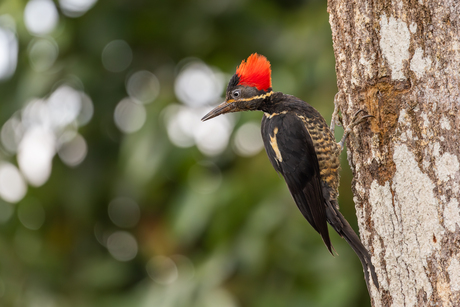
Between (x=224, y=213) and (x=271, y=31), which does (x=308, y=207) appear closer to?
(x=224, y=213)

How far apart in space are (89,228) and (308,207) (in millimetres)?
4006

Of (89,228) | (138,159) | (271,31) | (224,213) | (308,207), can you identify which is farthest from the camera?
(89,228)

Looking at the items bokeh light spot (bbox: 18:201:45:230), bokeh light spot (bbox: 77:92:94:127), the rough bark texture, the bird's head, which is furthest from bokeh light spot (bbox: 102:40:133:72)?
the rough bark texture

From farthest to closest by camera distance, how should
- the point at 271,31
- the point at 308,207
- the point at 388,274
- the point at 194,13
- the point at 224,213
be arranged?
the point at 194,13, the point at 271,31, the point at 224,213, the point at 308,207, the point at 388,274

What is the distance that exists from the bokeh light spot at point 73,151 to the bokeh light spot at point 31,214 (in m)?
0.65

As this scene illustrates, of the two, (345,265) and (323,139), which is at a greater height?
(323,139)

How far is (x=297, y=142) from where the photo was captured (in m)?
3.29

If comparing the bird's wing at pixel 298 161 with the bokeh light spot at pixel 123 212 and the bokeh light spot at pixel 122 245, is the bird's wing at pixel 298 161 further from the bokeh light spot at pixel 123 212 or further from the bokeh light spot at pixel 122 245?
the bokeh light spot at pixel 122 245

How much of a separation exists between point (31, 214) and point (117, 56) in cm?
224

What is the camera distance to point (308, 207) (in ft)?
10.5

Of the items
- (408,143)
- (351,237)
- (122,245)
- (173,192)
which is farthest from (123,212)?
(408,143)

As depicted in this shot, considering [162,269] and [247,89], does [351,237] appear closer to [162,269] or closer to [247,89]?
[247,89]

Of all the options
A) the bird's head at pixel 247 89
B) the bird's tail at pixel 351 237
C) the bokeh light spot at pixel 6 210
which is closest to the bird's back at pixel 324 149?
the bird's tail at pixel 351 237

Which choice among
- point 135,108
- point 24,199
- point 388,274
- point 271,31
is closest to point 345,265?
point 388,274
